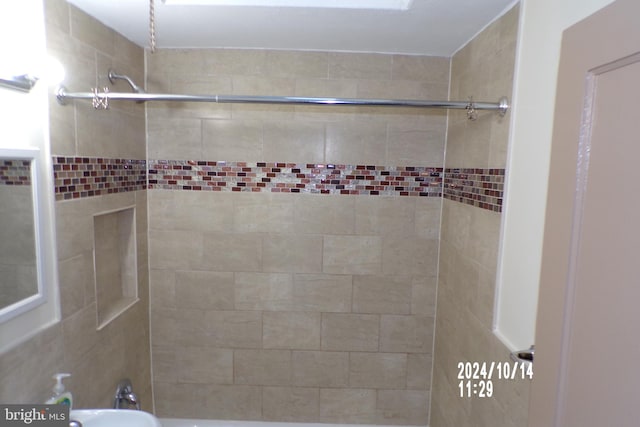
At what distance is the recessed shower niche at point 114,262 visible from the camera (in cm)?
188

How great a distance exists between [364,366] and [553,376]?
157 centimetres

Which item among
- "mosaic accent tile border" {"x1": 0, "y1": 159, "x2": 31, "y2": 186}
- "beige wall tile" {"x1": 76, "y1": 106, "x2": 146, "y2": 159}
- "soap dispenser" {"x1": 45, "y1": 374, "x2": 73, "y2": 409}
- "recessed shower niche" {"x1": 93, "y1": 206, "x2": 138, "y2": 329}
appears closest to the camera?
"mosaic accent tile border" {"x1": 0, "y1": 159, "x2": 31, "y2": 186}

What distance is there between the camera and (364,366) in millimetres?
2352

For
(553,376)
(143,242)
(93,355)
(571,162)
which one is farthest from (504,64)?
(93,355)

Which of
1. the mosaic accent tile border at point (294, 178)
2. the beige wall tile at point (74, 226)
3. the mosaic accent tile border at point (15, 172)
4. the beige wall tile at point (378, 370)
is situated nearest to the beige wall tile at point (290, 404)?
the beige wall tile at point (378, 370)

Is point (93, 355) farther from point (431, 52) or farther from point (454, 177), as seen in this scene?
point (431, 52)

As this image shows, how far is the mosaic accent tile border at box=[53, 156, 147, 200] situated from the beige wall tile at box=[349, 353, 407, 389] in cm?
174

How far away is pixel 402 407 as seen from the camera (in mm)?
2381

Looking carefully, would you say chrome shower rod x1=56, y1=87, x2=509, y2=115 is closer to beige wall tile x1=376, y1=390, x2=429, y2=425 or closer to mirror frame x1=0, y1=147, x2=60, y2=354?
mirror frame x1=0, y1=147, x2=60, y2=354

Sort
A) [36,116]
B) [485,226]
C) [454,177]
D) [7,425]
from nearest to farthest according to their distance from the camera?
[7,425]
[36,116]
[485,226]
[454,177]

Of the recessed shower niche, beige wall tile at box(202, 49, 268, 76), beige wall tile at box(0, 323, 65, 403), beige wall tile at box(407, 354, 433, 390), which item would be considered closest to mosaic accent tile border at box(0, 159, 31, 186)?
the recessed shower niche

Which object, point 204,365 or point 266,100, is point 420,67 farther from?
point 204,365

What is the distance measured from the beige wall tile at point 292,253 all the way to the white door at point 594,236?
1.43m

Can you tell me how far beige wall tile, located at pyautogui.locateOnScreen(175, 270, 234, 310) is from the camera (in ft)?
7.52
